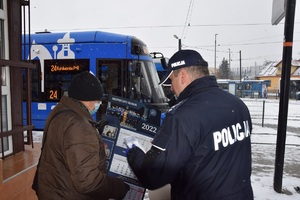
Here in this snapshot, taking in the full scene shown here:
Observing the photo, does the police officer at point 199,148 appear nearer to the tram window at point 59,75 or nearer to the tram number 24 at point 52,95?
the tram window at point 59,75

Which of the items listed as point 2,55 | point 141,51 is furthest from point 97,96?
point 141,51

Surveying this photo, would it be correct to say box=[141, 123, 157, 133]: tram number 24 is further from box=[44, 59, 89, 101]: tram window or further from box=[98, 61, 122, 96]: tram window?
box=[44, 59, 89, 101]: tram window

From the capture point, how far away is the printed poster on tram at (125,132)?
2.56 metres

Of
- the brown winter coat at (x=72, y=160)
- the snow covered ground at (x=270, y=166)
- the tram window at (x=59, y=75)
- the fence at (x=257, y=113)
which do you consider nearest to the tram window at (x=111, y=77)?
the tram window at (x=59, y=75)

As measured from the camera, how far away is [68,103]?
2.12 m

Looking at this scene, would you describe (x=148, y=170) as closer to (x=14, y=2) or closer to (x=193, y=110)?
(x=193, y=110)

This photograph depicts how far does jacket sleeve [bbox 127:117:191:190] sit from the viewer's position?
1.75 metres

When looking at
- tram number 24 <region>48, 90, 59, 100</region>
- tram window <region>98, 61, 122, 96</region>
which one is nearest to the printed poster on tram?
tram window <region>98, 61, 122, 96</region>

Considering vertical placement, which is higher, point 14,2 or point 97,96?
point 14,2

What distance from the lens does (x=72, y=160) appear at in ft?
6.30

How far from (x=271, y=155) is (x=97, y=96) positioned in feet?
22.3

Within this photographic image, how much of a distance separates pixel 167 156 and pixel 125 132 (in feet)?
2.87

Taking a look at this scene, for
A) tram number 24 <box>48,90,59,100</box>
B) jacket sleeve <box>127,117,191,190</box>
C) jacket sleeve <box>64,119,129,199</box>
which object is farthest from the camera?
tram number 24 <box>48,90,59,100</box>

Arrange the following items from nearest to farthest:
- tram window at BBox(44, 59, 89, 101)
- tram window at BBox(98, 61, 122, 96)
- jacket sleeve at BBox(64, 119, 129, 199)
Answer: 1. jacket sleeve at BBox(64, 119, 129, 199)
2. tram window at BBox(98, 61, 122, 96)
3. tram window at BBox(44, 59, 89, 101)
